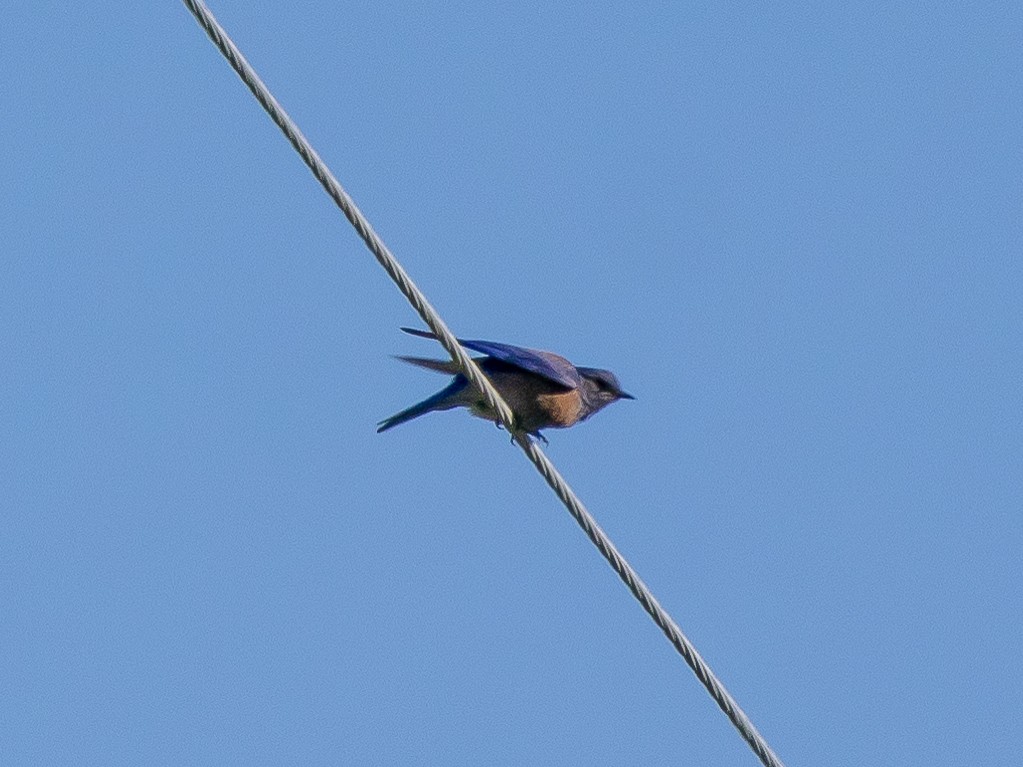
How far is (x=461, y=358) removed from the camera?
5.68 m

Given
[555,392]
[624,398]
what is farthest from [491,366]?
[624,398]

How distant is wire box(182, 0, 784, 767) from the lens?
15.5 feet

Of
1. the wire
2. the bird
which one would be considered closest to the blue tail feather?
the bird

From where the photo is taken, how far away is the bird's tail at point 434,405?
827cm

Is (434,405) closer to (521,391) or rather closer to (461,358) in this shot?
(521,391)

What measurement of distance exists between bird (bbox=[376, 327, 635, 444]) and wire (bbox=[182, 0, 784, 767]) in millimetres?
1885

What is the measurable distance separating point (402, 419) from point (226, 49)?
3.94m

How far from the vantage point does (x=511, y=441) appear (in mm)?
7117

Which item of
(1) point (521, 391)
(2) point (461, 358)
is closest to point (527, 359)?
(1) point (521, 391)

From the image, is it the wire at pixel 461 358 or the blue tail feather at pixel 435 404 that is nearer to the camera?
the wire at pixel 461 358

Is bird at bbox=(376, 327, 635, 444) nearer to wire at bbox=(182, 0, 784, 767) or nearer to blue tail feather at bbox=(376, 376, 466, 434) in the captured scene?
blue tail feather at bbox=(376, 376, 466, 434)

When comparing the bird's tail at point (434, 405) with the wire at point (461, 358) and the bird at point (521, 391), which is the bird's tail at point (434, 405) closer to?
the bird at point (521, 391)

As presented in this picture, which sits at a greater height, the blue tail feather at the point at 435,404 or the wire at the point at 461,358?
the blue tail feather at the point at 435,404

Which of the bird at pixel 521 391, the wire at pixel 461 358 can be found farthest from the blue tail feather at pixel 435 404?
the wire at pixel 461 358
